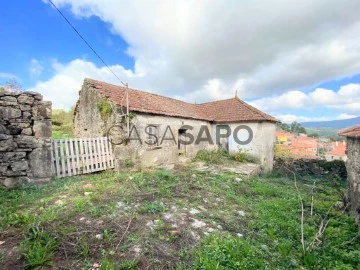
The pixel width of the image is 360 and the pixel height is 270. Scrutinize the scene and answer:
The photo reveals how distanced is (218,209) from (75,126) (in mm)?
9406

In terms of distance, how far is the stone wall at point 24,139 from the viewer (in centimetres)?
585

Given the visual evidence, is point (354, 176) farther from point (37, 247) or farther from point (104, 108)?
point (104, 108)

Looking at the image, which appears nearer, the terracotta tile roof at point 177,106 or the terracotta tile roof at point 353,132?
the terracotta tile roof at point 353,132

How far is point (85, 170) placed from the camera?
763cm

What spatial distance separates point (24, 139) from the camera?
6078 mm

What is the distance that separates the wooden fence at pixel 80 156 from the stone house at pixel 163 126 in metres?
0.46

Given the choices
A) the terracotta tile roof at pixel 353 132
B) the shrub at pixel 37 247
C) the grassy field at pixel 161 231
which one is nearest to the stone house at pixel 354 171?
the terracotta tile roof at pixel 353 132

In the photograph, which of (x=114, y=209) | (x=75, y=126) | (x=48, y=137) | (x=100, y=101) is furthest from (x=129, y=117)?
(x=114, y=209)

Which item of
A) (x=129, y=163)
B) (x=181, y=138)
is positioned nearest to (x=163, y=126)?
(x=181, y=138)

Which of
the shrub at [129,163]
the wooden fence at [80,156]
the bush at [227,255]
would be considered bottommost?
the bush at [227,255]

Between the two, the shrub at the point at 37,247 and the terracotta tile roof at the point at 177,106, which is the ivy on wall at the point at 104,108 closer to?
the terracotta tile roof at the point at 177,106

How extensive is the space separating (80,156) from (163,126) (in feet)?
15.0

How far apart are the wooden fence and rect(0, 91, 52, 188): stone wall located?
414mm

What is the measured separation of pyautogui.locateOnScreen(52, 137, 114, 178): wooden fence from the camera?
6938mm
